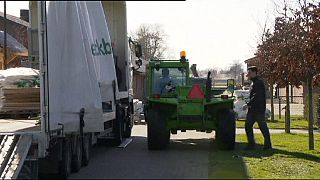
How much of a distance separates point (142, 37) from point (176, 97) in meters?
36.3

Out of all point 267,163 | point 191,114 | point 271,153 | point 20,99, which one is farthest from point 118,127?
point 267,163

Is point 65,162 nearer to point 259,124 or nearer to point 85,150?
point 85,150

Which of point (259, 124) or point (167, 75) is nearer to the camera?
point (259, 124)

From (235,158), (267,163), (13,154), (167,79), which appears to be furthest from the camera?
(167,79)

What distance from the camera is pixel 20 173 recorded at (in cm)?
864

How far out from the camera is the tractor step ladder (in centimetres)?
849

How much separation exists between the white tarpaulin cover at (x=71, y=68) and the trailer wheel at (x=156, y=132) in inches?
174

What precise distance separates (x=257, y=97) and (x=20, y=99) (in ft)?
18.4

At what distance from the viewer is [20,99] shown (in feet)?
40.4

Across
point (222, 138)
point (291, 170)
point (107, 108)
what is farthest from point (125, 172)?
point (222, 138)

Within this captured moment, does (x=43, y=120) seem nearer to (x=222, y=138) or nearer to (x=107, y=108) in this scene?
(x=107, y=108)

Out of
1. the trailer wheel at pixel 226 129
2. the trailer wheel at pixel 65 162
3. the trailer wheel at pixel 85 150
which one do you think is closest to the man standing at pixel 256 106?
the trailer wheel at pixel 226 129

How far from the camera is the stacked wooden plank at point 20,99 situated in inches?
478

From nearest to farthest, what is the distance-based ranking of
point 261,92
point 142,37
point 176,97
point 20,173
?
1. point 20,173
2. point 261,92
3. point 176,97
4. point 142,37
